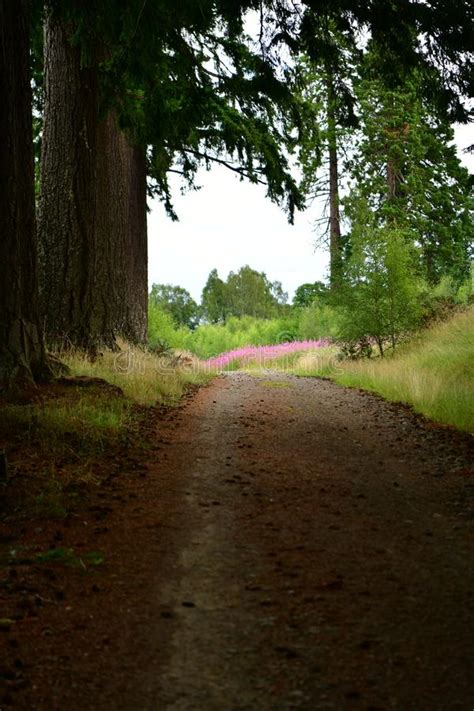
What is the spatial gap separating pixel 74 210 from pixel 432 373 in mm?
6156

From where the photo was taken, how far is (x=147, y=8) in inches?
225

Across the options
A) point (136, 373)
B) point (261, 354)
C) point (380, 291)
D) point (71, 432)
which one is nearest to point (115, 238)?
point (136, 373)

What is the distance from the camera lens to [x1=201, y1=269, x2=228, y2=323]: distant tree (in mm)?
58719

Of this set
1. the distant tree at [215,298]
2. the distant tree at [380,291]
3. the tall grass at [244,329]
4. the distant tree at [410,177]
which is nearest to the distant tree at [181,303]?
the distant tree at [215,298]

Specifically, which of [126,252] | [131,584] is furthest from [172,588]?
[126,252]

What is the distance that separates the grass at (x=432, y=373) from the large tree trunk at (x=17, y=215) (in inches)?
186

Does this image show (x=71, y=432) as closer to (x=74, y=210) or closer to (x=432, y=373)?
(x=74, y=210)

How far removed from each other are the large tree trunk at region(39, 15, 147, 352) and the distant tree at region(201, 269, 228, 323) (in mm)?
48439

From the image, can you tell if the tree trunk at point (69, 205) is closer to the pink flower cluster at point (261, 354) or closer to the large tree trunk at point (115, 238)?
the large tree trunk at point (115, 238)

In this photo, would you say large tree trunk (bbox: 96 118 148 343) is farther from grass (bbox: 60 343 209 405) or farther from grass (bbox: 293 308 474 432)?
grass (bbox: 293 308 474 432)

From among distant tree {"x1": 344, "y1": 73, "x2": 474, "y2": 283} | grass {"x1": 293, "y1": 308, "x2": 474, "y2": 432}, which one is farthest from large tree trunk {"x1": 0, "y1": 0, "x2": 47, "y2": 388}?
distant tree {"x1": 344, "y1": 73, "x2": 474, "y2": 283}

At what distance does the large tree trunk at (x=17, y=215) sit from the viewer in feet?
19.2

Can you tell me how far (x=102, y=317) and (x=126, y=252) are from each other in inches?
55.5

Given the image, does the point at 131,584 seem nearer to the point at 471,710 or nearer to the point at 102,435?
the point at 471,710
